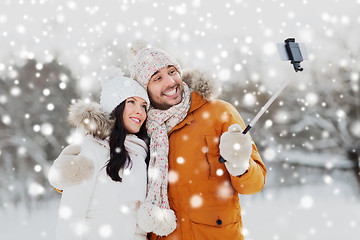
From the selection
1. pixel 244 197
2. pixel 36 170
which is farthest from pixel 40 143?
pixel 244 197

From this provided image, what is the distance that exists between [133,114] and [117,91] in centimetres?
20

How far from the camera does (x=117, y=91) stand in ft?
7.54

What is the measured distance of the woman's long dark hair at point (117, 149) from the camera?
1989 millimetres

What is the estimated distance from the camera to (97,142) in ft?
6.83

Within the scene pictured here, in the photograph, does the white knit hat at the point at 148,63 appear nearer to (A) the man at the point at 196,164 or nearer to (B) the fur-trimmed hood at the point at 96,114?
(A) the man at the point at 196,164

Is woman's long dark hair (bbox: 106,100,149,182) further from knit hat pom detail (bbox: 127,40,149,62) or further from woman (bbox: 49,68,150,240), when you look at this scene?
knit hat pom detail (bbox: 127,40,149,62)

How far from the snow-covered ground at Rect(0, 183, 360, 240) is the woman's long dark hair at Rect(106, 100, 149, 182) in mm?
4333

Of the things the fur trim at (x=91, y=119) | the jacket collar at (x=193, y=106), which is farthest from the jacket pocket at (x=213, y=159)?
the fur trim at (x=91, y=119)

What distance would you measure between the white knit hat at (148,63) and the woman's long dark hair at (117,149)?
30 cm

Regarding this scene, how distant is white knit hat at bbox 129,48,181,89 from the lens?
246 centimetres

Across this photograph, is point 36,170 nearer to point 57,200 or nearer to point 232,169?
point 57,200

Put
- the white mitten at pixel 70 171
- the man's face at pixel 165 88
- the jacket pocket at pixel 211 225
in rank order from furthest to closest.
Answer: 1. the man's face at pixel 165 88
2. the jacket pocket at pixel 211 225
3. the white mitten at pixel 70 171

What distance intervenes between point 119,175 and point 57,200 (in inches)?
304

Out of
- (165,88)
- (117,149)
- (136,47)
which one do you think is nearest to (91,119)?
(117,149)
